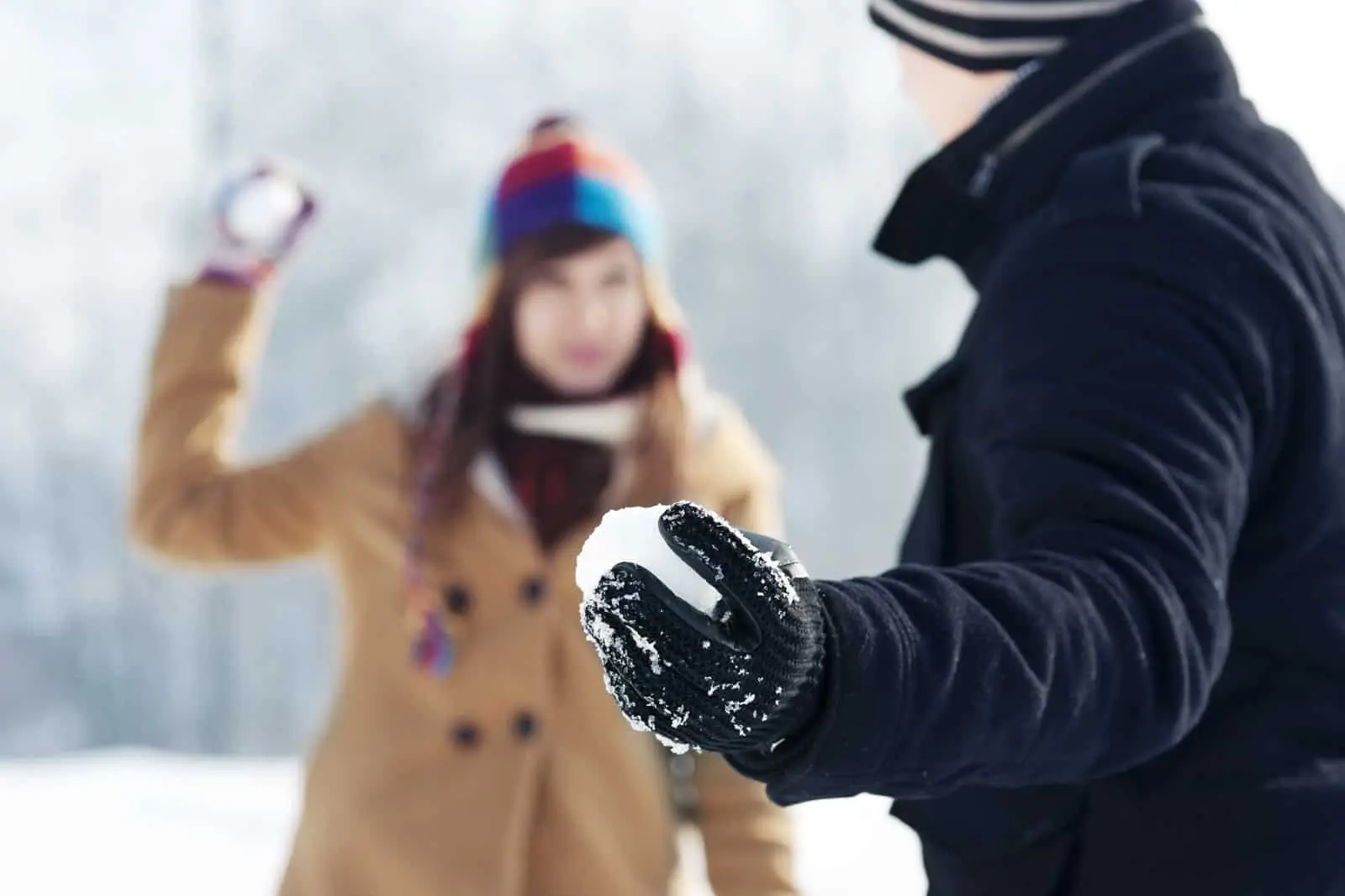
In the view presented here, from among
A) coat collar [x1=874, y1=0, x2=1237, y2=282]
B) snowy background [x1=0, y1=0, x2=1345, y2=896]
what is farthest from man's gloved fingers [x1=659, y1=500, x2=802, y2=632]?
snowy background [x1=0, y1=0, x2=1345, y2=896]

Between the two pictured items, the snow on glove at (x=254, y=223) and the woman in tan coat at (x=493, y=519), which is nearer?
the woman in tan coat at (x=493, y=519)

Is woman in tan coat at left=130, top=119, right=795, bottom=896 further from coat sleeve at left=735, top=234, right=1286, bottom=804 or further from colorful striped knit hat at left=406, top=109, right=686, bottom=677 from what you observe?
coat sleeve at left=735, top=234, right=1286, bottom=804

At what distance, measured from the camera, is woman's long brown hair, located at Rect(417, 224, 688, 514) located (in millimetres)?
2357

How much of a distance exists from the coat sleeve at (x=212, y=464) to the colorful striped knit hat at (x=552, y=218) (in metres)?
0.17

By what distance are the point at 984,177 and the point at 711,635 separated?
23.1 inches

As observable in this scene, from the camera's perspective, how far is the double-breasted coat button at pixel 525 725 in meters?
2.24

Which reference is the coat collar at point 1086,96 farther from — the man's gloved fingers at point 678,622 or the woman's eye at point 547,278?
the woman's eye at point 547,278

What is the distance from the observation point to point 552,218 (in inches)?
98.0

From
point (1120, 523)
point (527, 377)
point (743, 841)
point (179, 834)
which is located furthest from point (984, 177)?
point (179, 834)

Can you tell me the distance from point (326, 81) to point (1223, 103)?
17.1 feet

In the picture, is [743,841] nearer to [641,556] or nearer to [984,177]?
[984,177]

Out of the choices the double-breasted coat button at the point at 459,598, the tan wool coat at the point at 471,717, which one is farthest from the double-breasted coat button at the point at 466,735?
the double-breasted coat button at the point at 459,598

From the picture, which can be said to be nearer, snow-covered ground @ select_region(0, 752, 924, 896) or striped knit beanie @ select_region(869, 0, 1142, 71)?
striped knit beanie @ select_region(869, 0, 1142, 71)

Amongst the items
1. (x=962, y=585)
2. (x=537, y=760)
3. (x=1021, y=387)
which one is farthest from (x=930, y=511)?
(x=537, y=760)
